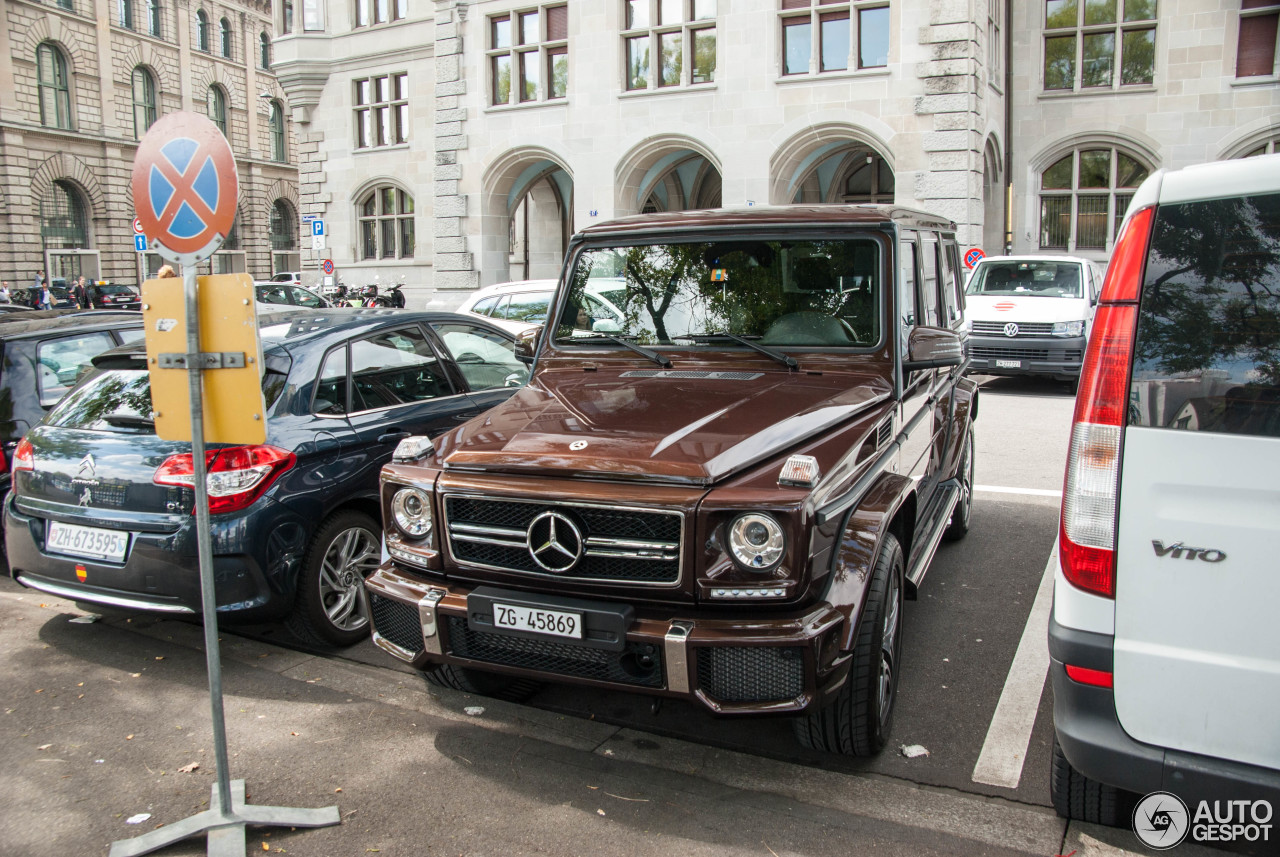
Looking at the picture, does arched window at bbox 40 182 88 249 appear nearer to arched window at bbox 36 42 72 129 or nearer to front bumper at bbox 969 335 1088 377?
arched window at bbox 36 42 72 129

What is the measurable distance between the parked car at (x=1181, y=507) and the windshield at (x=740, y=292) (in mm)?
1710

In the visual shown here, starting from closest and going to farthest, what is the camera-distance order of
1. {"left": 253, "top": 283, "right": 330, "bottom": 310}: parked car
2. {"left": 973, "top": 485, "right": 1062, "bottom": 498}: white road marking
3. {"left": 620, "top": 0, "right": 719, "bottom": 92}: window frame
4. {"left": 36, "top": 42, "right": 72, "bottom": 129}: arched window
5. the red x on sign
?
the red x on sign, {"left": 973, "top": 485, "right": 1062, "bottom": 498}: white road marking, {"left": 620, "top": 0, "right": 719, "bottom": 92}: window frame, {"left": 253, "top": 283, "right": 330, "bottom": 310}: parked car, {"left": 36, "top": 42, "right": 72, "bottom": 129}: arched window

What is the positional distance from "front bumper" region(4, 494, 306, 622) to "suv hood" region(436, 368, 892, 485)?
1166mm

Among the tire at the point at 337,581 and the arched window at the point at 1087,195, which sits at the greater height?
the arched window at the point at 1087,195

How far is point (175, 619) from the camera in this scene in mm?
5336

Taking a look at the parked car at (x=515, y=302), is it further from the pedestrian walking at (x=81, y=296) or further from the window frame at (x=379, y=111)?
the pedestrian walking at (x=81, y=296)

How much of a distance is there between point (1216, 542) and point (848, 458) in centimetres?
121

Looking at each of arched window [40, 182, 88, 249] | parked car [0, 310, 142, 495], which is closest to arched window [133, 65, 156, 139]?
arched window [40, 182, 88, 249]

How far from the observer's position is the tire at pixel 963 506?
629cm

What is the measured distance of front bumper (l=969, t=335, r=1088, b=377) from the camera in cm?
1367

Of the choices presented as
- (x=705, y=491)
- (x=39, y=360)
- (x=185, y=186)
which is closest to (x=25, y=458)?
(x=39, y=360)

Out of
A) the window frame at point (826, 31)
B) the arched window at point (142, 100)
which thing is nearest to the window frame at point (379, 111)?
the window frame at point (826, 31)

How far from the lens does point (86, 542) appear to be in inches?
179

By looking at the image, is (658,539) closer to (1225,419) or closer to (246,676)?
(1225,419)
